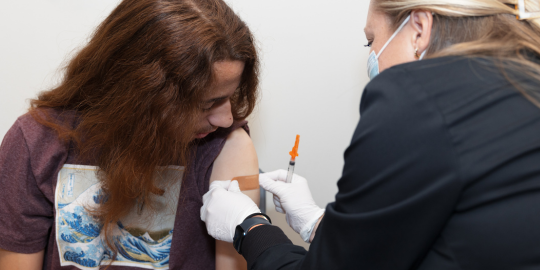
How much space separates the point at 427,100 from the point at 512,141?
15cm

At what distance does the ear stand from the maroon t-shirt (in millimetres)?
662

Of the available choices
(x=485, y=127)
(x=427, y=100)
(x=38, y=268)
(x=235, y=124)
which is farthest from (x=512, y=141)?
(x=38, y=268)

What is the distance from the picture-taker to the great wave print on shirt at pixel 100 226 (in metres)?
1.09

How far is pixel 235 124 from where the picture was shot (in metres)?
1.25

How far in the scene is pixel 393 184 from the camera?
1.91ft

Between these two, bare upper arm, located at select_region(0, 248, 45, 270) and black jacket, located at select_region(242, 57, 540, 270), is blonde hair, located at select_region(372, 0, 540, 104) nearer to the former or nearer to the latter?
black jacket, located at select_region(242, 57, 540, 270)

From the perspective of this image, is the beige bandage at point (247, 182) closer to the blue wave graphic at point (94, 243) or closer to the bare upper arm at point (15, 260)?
the blue wave graphic at point (94, 243)

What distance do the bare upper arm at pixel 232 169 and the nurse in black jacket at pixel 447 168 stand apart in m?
0.56

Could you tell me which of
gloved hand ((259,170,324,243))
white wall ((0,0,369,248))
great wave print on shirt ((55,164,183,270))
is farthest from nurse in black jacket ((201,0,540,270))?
white wall ((0,0,369,248))

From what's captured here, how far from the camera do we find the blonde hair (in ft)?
2.13

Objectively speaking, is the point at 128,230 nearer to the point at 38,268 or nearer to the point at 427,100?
the point at 38,268

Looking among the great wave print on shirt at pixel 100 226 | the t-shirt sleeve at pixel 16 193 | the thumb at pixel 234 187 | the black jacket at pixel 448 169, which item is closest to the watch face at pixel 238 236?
the thumb at pixel 234 187

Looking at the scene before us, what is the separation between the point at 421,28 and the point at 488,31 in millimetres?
134

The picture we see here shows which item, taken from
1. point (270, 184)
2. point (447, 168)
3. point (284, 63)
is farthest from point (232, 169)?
point (447, 168)
